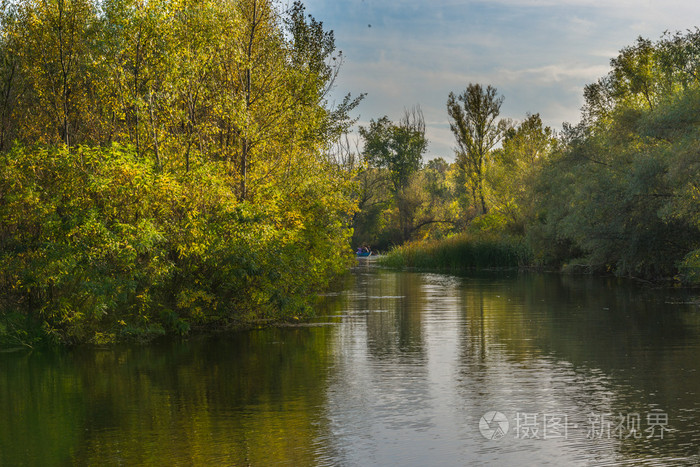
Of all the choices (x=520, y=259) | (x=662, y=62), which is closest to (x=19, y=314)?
(x=662, y=62)

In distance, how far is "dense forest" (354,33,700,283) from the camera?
3127 centimetres

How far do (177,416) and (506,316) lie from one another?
47.8ft

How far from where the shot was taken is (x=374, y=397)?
1212 cm

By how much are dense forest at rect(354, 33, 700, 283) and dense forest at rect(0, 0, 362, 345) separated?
578 inches

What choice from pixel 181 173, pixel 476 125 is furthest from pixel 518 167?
pixel 181 173

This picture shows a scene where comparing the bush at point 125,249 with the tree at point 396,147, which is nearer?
the bush at point 125,249

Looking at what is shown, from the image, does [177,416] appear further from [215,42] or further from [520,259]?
[520,259]

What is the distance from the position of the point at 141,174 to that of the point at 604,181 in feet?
78.0

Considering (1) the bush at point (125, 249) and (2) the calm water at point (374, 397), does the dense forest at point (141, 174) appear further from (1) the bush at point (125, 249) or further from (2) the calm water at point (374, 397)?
(2) the calm water at point (374, 397)

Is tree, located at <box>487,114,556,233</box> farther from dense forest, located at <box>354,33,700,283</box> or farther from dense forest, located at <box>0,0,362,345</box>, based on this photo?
dense forest, located at <box>0,0,362,345</box>

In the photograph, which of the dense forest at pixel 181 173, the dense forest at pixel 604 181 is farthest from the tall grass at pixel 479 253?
the dense forest at pixel 181 173

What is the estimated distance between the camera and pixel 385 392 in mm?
12531

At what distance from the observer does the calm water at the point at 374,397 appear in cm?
907

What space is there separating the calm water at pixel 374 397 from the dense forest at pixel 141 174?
125cm
